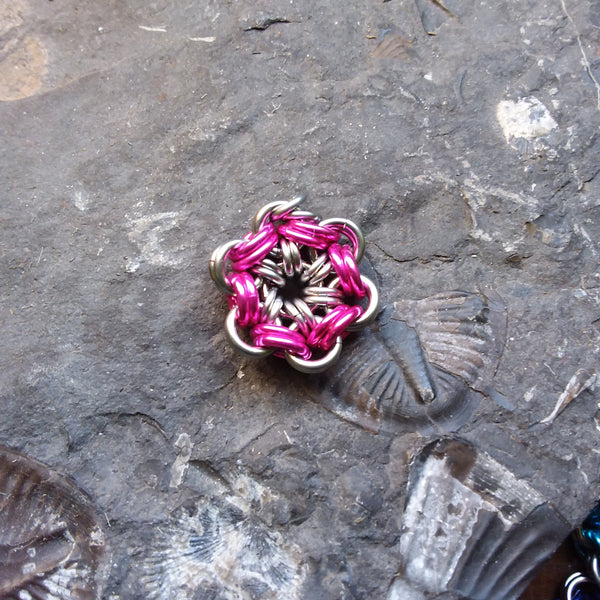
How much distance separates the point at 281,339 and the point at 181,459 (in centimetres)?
26

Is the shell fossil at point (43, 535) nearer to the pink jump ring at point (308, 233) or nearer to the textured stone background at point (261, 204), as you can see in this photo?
the textured stone background at point (261, 204)

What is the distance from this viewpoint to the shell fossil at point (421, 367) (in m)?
1.17

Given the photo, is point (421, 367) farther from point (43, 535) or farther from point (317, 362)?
point (43, 535)

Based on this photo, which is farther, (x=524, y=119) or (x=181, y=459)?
(x=524, y=119)

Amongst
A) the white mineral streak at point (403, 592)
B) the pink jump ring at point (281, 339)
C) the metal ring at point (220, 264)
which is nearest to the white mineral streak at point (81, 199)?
the metal ring at point (220, 264)

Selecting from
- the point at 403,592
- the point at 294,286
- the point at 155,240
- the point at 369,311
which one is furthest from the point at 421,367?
the point at 155,240

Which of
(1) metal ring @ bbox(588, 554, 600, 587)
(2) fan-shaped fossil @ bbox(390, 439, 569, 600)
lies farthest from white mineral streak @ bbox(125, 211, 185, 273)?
(1) metal ring @ bbox(588, 554, 600, 587)

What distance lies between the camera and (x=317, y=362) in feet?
3.59

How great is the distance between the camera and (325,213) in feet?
4.07

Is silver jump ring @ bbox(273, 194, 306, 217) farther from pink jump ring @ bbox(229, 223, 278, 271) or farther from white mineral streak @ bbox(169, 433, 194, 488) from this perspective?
white mineral streak @ bbox(169, 433, 194, 488)

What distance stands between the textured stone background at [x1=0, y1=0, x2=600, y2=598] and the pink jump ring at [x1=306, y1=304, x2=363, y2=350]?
0.35 ft

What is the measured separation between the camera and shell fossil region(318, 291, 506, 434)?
3.83 ft

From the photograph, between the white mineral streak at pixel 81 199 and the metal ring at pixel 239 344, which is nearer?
the metal ring at pixel 239 344

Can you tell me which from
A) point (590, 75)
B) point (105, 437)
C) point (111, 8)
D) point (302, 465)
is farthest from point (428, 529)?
point (111, 8)
